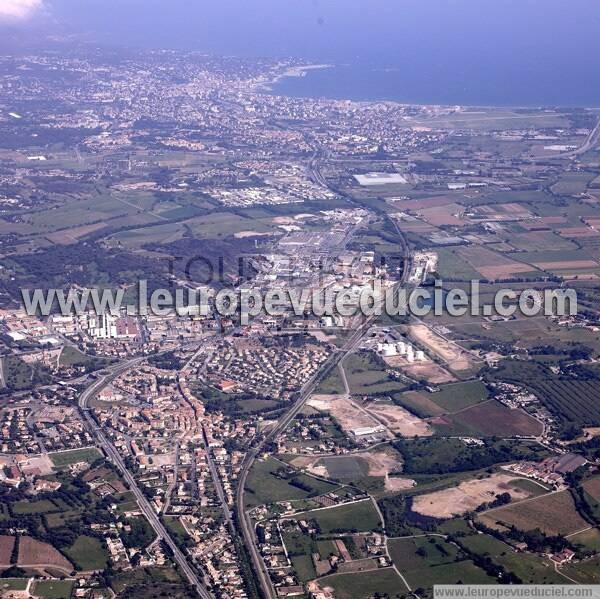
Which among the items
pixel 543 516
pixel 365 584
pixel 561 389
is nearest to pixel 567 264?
pixel 561 389

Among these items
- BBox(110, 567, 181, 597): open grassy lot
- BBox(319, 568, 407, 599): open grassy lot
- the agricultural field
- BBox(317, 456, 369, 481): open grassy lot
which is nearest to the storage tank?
the agricultural field

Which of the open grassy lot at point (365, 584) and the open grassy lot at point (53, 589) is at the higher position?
the open grassy lot at point (53, 589)

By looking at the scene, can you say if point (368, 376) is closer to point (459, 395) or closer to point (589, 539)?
point (459, 395)

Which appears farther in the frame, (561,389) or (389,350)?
(389,350)

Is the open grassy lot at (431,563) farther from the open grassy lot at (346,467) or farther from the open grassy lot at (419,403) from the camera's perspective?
the open grassy lot at (419,403)

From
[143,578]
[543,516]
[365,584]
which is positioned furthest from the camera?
[543,516]

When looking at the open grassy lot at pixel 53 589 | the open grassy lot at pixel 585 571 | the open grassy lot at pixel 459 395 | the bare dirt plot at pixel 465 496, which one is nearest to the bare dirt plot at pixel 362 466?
the bare dirt plot at pixel 465 496
